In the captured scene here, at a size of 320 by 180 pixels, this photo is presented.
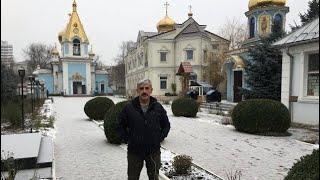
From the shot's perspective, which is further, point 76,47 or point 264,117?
point 76,47

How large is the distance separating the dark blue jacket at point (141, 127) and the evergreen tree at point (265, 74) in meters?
14.0

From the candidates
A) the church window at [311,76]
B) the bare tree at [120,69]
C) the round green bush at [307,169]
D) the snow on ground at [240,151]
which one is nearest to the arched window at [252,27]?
the church window at [311,76]

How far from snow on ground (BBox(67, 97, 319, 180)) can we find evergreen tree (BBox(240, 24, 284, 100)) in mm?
5903

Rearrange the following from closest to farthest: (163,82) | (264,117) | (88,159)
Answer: (88,159) → (264,117) → (163,82)

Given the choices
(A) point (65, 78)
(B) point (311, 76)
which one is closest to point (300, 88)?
(B) point (311, 76)

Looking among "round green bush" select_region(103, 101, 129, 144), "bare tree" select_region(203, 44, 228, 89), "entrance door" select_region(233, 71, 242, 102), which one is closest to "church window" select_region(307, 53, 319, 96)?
"round green bush" select_region(103, 101, 129, 144)

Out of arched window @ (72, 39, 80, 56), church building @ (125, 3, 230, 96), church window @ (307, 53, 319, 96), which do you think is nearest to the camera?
church window @ (307, 53, 319, 96)

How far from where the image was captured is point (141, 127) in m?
4.19

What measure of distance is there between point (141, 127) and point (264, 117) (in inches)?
304

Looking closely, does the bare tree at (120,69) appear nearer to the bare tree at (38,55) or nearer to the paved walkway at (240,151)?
the bare tree at (38,55)

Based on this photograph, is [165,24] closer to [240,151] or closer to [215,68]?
[215,68]

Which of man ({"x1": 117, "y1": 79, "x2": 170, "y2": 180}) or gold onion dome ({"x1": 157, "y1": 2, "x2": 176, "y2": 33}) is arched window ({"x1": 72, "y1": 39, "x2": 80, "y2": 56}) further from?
man ({"x1": 117, "y1": 79, "x2": 170, "y2": 180})

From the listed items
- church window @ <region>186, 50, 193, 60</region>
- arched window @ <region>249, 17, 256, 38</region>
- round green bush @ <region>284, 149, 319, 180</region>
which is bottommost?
round green bush @ <region>284, 149, 319, 180</region>

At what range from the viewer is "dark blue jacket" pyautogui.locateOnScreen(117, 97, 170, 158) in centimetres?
419
